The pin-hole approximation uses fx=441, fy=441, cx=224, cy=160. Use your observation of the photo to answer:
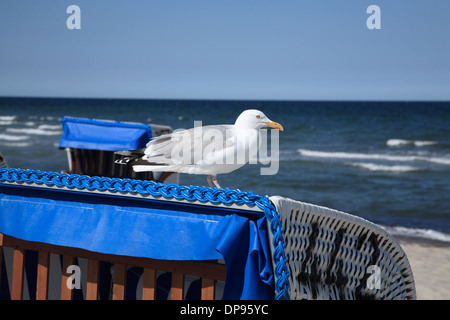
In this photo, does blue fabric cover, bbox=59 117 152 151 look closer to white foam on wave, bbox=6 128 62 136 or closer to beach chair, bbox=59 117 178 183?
beach chair, bbox=59 117 178 183

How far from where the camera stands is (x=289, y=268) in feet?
5.56

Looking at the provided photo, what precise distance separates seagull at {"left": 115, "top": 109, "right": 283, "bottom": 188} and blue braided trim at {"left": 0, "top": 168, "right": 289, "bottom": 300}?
0.54 m

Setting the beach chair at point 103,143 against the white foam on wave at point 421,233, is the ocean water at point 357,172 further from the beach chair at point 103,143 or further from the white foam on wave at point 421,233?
the beach chair at point 103,143

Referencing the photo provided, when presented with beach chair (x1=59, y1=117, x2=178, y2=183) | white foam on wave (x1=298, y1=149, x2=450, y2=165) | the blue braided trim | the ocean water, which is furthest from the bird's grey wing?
white foam on wave (x1=298, y1=149, x2=450, y2=165)

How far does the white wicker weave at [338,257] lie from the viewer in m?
1.74

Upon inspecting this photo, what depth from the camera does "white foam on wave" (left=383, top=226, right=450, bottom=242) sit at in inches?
323

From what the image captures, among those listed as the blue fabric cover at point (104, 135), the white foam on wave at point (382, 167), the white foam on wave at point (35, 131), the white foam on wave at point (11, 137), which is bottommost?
the white foam on wave at point (382, 167)

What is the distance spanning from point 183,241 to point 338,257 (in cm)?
73

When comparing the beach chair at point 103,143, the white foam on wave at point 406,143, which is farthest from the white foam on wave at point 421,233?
the white foam on wave at point 406,143

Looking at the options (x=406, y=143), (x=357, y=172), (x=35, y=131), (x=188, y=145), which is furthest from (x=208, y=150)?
(x=35, y=131)

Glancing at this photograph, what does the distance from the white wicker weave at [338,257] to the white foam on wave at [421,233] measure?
6.63 metres

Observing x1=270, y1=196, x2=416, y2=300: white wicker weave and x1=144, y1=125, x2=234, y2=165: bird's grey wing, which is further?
x1=144, y1=125, x2=234, y2=165: bird's grey wing

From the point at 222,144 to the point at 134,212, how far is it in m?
0.70
